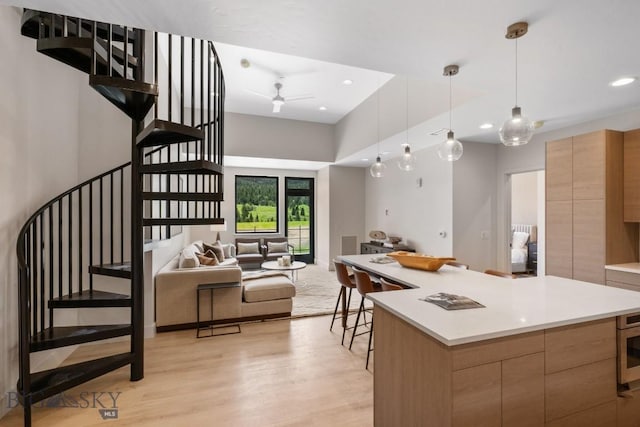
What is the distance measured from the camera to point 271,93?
5453mm

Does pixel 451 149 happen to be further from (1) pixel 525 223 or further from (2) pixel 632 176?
(1) pixel 525 223

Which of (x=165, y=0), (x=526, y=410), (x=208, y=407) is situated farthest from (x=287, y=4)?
(x=208, y=407)

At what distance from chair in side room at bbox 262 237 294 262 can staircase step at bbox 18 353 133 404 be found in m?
4.75

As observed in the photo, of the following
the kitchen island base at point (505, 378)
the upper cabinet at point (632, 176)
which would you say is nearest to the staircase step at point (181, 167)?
the kitchen island base at point (505, 378)

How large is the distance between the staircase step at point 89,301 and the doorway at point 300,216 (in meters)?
5.78

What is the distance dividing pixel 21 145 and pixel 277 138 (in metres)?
4.81

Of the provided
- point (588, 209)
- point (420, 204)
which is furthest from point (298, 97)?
point (588, 209)

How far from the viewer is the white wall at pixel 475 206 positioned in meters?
4.77

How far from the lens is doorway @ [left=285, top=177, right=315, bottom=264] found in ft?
27.7

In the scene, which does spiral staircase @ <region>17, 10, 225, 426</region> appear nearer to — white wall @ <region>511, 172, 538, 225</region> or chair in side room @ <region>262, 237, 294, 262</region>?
chair in side room @ <region>262, 237, 294, 262</region>

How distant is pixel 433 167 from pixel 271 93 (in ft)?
11.0

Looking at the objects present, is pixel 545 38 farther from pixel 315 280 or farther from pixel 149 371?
pixel 315 280

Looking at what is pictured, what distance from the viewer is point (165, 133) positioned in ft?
7.77

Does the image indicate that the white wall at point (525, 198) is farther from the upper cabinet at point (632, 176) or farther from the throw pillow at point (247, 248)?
the throw pillow at point (247, 248)
